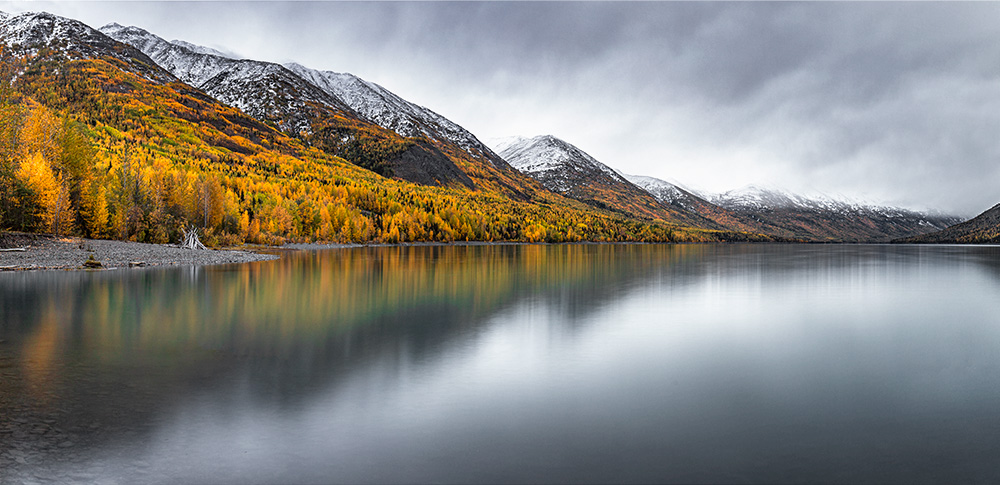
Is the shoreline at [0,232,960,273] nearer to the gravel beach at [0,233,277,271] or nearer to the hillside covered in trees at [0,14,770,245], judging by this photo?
the gravel beach at [0,233,277,271]

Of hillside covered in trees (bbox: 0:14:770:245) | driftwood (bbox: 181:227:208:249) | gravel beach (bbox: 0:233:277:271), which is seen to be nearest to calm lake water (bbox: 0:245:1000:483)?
gravel beach (bbox: 0:233:277:271)

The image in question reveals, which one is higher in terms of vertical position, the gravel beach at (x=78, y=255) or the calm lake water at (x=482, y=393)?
the gravel beach at (x=78, y=255)

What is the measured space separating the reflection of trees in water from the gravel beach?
5.96 metres

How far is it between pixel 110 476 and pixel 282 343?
896cm

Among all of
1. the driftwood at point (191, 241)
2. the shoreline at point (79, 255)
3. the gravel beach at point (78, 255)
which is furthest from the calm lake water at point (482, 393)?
the driftwood at point (191, 241)

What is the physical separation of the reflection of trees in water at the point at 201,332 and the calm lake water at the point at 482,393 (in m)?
0.09

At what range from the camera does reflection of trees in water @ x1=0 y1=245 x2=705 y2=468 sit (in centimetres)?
1034

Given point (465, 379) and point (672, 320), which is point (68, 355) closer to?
point (465, 379)

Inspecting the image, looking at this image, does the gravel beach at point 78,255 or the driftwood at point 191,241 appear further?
the driftwood at point 191,241

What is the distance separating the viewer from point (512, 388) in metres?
11.6

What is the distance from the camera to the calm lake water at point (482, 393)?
293 inches

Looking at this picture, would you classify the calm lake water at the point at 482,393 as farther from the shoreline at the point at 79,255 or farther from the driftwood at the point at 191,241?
the driftwood at the point at 191,241

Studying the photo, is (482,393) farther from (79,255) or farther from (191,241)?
(191,241)

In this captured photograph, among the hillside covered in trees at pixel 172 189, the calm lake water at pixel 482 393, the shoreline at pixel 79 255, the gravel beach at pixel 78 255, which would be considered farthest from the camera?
the hillside covered in trees at pixel 172 189
